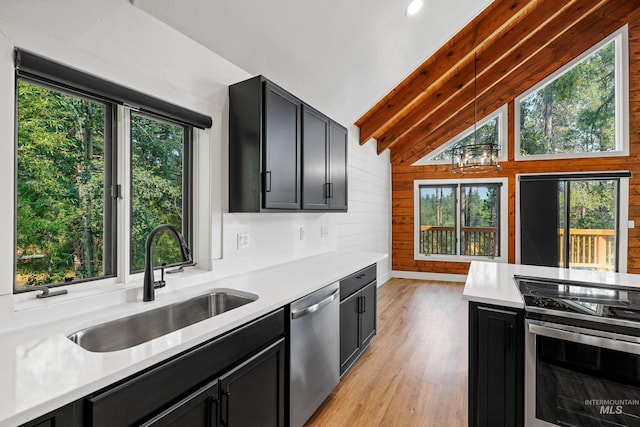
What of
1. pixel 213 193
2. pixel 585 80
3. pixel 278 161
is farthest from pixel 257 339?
pixel 585 80

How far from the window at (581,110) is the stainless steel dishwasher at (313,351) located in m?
5.25

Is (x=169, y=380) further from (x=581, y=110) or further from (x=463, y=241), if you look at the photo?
(x=581, y=110)

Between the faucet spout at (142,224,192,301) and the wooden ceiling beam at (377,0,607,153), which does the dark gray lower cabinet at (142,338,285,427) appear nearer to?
the faucet spout at (142,224,192,301)

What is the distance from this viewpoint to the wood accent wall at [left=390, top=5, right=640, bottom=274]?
5012mm

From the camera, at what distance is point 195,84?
1.99 metres

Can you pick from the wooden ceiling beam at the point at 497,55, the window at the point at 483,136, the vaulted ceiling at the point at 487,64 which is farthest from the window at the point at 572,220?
the wooden ceiling beam at the point at 497,55

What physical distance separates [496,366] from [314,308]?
1051 millimetres

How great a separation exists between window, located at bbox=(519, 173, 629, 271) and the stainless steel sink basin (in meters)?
5.64

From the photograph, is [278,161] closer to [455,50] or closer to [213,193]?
[213,193]

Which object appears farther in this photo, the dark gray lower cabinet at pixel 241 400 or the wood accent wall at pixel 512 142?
the wood accent wall at pixel 512 142

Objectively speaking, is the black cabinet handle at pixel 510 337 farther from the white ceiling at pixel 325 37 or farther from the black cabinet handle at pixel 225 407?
the white ceiling at pixel 325 37

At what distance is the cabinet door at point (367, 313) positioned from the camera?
2.79m

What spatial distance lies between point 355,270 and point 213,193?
4.11 feet

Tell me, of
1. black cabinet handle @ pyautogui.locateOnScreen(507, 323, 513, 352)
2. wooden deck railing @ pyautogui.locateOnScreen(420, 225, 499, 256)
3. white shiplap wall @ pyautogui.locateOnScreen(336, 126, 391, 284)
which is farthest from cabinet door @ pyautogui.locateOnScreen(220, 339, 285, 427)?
wooden deck railing @ pyautogui.locateOnScreen(420, 225, 499, 256)
